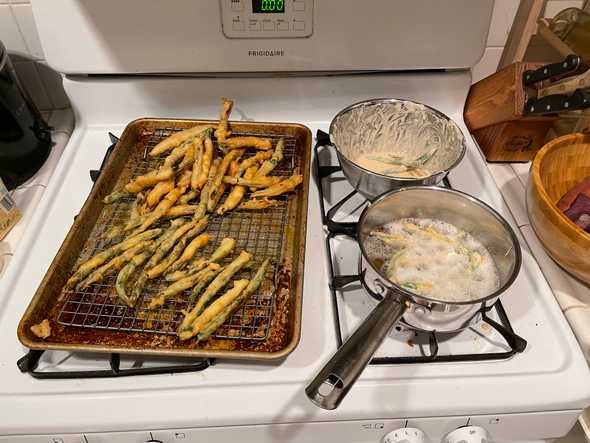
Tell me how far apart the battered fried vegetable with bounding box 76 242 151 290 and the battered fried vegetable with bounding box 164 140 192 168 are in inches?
6.5

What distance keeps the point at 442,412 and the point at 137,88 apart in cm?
73

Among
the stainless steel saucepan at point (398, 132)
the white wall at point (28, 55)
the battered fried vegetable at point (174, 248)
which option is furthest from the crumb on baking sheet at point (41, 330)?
→ the white wall at point (28, 55)

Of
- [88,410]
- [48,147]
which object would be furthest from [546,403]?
[48,147]

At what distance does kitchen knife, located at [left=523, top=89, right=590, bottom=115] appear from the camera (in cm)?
70

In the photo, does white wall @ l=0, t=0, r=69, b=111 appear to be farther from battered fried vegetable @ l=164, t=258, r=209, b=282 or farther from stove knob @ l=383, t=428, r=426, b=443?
stove knob @ l=383, t=428, r=426, b=443

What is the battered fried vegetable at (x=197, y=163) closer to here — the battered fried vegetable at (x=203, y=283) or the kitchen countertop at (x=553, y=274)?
the battered fried vegetable at (x=203, y=283)

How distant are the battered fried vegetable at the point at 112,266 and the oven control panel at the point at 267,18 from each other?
39 cm

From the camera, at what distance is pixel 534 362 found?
0.58 m

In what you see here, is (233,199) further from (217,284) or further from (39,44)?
(39,44)

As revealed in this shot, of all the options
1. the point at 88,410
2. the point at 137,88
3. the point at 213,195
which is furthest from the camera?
the point at 137,88

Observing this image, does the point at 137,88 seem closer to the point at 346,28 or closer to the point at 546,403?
the point at 346,28

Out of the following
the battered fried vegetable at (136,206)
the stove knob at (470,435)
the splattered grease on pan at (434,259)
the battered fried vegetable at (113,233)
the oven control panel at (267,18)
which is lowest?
the stove knob at (470,435)

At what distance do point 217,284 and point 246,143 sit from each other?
0.30 metres

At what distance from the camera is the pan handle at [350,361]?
44cm
